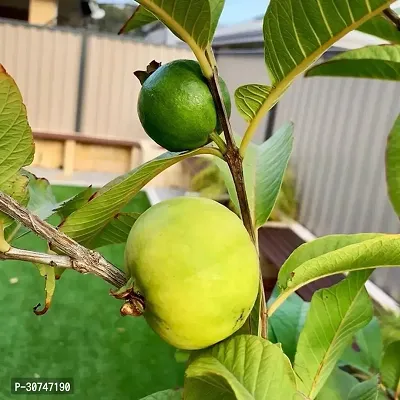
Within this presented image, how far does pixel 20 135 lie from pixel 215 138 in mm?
141

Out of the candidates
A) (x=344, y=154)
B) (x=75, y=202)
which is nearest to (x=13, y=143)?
(x=75, y=202)

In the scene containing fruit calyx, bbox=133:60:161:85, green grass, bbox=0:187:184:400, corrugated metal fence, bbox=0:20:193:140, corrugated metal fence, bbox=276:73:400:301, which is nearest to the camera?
fruit calyx, bbox=133:60:161:85

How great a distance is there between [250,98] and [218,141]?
0.14 feet

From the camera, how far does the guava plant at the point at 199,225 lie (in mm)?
352

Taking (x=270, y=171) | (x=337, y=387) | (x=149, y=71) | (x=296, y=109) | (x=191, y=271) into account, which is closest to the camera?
(x=191, y=271)

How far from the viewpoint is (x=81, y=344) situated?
6.51 ft

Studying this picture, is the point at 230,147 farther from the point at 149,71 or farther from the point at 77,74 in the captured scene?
the point at 77,74

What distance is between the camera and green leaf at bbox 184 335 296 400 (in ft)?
1.24

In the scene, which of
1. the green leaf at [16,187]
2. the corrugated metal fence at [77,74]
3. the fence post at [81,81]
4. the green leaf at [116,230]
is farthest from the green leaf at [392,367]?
the fence post at [81,81]

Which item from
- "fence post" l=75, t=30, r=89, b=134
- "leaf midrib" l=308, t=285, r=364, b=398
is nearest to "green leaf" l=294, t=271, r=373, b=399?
"leaf midrib" l=308, t=285, r=364, b=398

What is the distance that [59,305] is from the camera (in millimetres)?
2201

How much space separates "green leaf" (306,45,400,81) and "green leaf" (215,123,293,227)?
0.09 m

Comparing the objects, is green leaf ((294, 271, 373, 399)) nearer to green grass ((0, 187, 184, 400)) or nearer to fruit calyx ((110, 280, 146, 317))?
fruit calyx ((110, 280, 146, 317))

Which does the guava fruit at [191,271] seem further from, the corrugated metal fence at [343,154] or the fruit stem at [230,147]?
the corrugated metal fence at [343,154]
